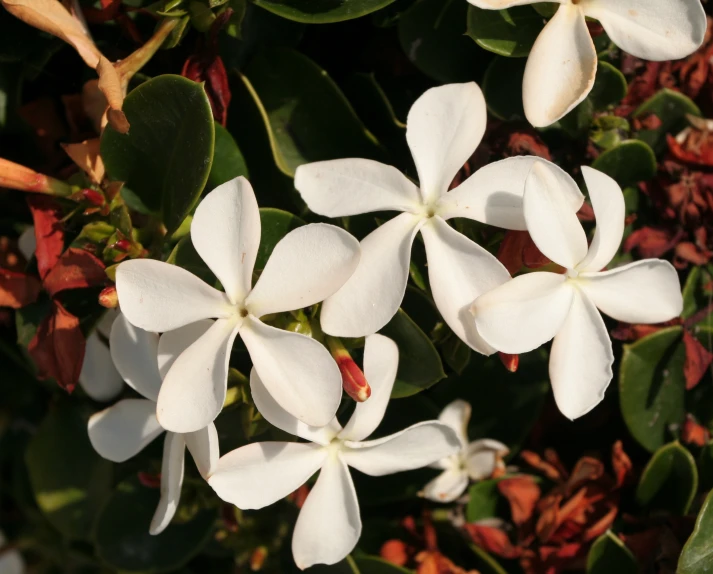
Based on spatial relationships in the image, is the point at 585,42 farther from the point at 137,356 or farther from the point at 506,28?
the point at 137,356

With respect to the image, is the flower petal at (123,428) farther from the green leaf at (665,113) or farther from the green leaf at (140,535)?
the green leaf at (665,113)

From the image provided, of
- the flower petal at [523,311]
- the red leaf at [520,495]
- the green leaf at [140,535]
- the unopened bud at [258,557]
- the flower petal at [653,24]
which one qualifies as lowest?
the green leaf at [140,535]

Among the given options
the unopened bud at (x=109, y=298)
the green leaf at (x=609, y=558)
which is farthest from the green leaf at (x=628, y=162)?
the unopened bud at (x=109, y=298)

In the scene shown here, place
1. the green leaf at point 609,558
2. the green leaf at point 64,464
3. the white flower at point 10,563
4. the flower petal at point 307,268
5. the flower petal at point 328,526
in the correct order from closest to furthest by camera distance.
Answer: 1. the flower petal at point 307,268
2. the flower petal at point 328,526
3. the green leaf at point 609,558
4. the green leaf at point 64,464
5. the white flower at point 10,563

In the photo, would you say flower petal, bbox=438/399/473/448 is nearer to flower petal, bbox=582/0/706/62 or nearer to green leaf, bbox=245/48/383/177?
green leaf, bbox=245/48/383/177

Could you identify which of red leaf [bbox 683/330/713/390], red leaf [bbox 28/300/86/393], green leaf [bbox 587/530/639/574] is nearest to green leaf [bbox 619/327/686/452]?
red leaf [bbox 683/330/713/390]

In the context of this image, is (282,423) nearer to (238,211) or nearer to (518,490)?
(238,211)

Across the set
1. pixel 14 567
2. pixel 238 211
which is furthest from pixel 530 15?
pixel 14 567
